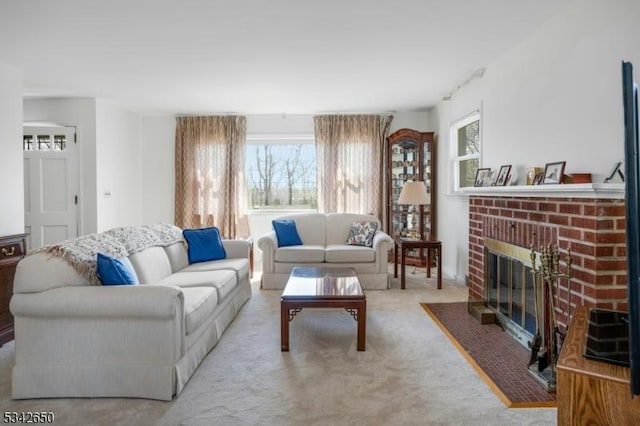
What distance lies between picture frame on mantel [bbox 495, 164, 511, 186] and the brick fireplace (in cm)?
61

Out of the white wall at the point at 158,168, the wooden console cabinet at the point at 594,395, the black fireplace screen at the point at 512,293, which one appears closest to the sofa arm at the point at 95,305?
the wooden console cabinet at the point at 594,395

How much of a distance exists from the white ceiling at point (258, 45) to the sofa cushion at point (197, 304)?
2.04 meters

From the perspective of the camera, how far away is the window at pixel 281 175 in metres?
6.65

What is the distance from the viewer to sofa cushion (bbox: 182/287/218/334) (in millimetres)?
→ 2479

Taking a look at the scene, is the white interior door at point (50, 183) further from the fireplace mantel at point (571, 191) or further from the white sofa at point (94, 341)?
the fireplace mantel at point (571, 191)

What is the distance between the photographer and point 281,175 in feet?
21.9

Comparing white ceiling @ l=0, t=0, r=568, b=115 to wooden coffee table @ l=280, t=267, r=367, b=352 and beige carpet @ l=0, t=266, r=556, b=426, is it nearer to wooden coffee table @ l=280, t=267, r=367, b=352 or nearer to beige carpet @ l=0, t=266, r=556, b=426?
wooden coffee table @ l=280, t=267, r=367, b=352

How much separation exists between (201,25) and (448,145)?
12.3 feet

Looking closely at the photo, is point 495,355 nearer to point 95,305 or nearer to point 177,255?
point 95,305

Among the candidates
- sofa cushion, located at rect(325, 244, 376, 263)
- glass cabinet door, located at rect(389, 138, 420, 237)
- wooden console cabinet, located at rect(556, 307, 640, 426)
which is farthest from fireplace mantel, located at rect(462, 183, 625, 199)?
glass cabinet door, located at rect(389, 138, 420, 237)

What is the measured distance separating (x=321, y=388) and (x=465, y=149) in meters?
3.94

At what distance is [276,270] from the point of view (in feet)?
15.8

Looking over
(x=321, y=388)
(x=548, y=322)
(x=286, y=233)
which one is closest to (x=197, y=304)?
(x=321, y=388)

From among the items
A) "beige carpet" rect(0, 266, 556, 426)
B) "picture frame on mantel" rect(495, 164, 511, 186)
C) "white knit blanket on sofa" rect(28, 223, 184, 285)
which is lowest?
"beige carpet" rect(0, 266, 556, 426)
